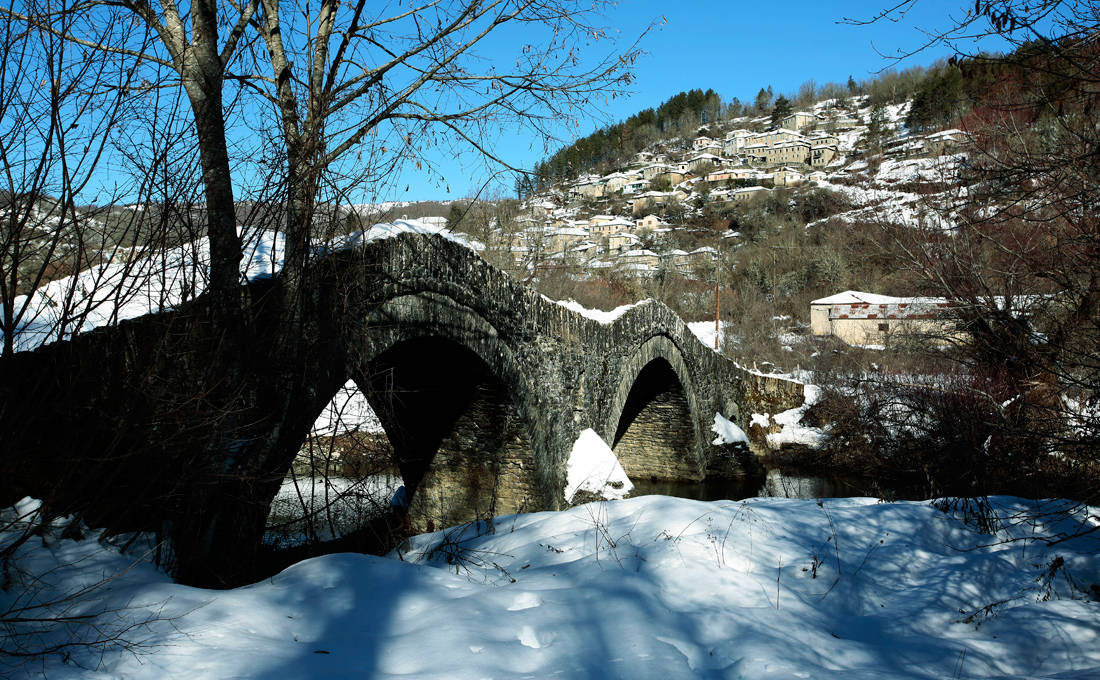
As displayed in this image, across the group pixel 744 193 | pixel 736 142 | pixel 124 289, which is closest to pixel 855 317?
pixel 124 289

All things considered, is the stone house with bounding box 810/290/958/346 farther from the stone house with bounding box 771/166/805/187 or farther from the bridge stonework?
the stone house with bounding box 771/166/805/187

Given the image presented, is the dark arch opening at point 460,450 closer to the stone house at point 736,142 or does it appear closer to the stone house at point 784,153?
the stone house at point 784,153

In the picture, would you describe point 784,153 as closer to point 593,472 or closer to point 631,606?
point 593,472

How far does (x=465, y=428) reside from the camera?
845cm

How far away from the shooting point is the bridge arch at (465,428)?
7047mm

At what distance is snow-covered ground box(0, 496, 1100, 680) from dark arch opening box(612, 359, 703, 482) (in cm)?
986

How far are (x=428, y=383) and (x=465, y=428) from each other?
103 centimetres

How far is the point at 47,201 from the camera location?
244 cm

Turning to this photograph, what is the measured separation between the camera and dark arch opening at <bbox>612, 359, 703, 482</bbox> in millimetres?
15055

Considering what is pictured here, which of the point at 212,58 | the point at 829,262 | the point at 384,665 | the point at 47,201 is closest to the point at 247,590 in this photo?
the point at 384,665

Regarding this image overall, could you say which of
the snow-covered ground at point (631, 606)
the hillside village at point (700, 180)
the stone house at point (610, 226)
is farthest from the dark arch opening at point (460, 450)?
the stone house at point (610, 226)

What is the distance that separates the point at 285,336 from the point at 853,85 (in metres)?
119

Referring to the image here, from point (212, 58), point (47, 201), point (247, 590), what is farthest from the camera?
point (212, 58)

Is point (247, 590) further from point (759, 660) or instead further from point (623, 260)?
point (623, 260)
